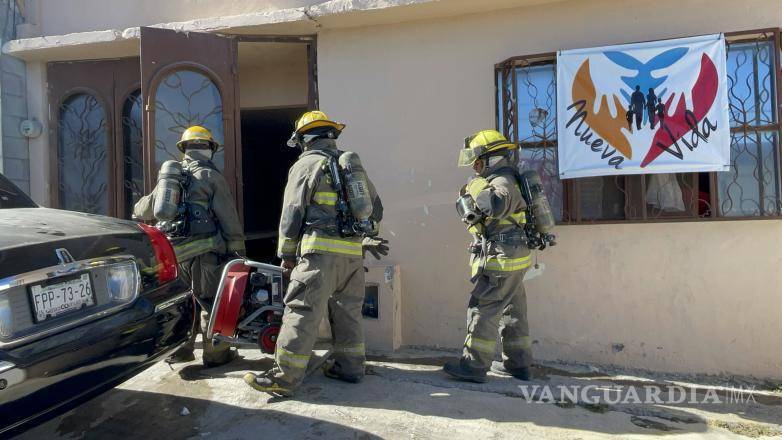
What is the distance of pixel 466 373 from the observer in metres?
3.77

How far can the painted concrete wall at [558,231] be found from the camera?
4.05 metres

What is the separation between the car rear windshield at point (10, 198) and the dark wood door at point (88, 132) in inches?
97.8

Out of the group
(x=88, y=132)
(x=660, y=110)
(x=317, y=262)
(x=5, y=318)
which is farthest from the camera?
(x=88, y=132)

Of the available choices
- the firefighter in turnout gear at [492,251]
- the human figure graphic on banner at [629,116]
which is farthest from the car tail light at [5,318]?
the human figure graphic on banner at [629,116]

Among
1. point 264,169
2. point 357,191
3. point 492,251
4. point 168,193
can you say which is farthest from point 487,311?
point 264,169

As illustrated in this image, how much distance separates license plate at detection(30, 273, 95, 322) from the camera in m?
2.21

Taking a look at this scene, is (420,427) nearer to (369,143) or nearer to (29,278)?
(29,278)

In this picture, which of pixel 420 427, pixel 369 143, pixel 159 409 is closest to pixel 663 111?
pixel 369 143

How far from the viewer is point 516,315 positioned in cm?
390

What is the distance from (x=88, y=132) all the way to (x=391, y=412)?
4728mm

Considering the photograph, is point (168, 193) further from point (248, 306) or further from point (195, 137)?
point (248, 306)

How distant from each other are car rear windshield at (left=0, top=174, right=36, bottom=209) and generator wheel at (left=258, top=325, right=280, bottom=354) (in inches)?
63.3

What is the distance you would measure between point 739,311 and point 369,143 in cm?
333

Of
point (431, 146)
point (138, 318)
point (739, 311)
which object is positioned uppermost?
point (431, 146)
